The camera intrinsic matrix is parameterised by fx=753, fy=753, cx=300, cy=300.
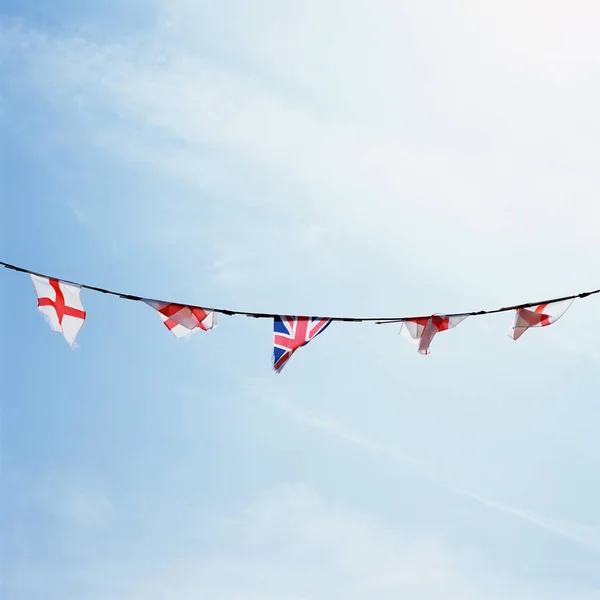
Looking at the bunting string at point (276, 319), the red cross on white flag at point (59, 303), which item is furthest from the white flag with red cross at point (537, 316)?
the red cross on white flag at point (59, 303)

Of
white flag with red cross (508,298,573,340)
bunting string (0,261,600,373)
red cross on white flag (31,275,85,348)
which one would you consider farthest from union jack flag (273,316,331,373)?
red cross on white flag (31,275,85,348)

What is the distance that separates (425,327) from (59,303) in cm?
454

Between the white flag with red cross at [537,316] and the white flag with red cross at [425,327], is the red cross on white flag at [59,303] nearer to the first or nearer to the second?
the white flag with red cross at [425,327]

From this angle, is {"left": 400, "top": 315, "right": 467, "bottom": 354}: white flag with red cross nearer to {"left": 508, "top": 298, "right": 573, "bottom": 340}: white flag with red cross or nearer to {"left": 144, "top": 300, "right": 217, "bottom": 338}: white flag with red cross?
{"left": 508, "top": 298, "right": 573, "bottom": 340}: white flag with red cross

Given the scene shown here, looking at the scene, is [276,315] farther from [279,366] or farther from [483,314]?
[483,314]

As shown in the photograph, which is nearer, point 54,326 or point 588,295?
point 588,295

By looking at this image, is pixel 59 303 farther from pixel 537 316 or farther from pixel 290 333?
pixel 537 316

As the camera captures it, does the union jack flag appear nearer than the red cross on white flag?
Yes

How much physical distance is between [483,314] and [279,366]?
2503 mm

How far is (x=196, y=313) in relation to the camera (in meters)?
9.44

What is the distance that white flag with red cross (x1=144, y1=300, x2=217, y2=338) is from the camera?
9367 millimetres

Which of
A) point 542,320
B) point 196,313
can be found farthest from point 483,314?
point 196,313

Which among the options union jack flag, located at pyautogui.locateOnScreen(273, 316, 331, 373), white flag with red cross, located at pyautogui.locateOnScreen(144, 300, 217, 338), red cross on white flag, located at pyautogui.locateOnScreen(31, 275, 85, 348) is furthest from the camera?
white flag with red cross, located at pyautogui.locateOnScreen(144, 300, 217, 338)

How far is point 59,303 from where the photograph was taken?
9.30 m
